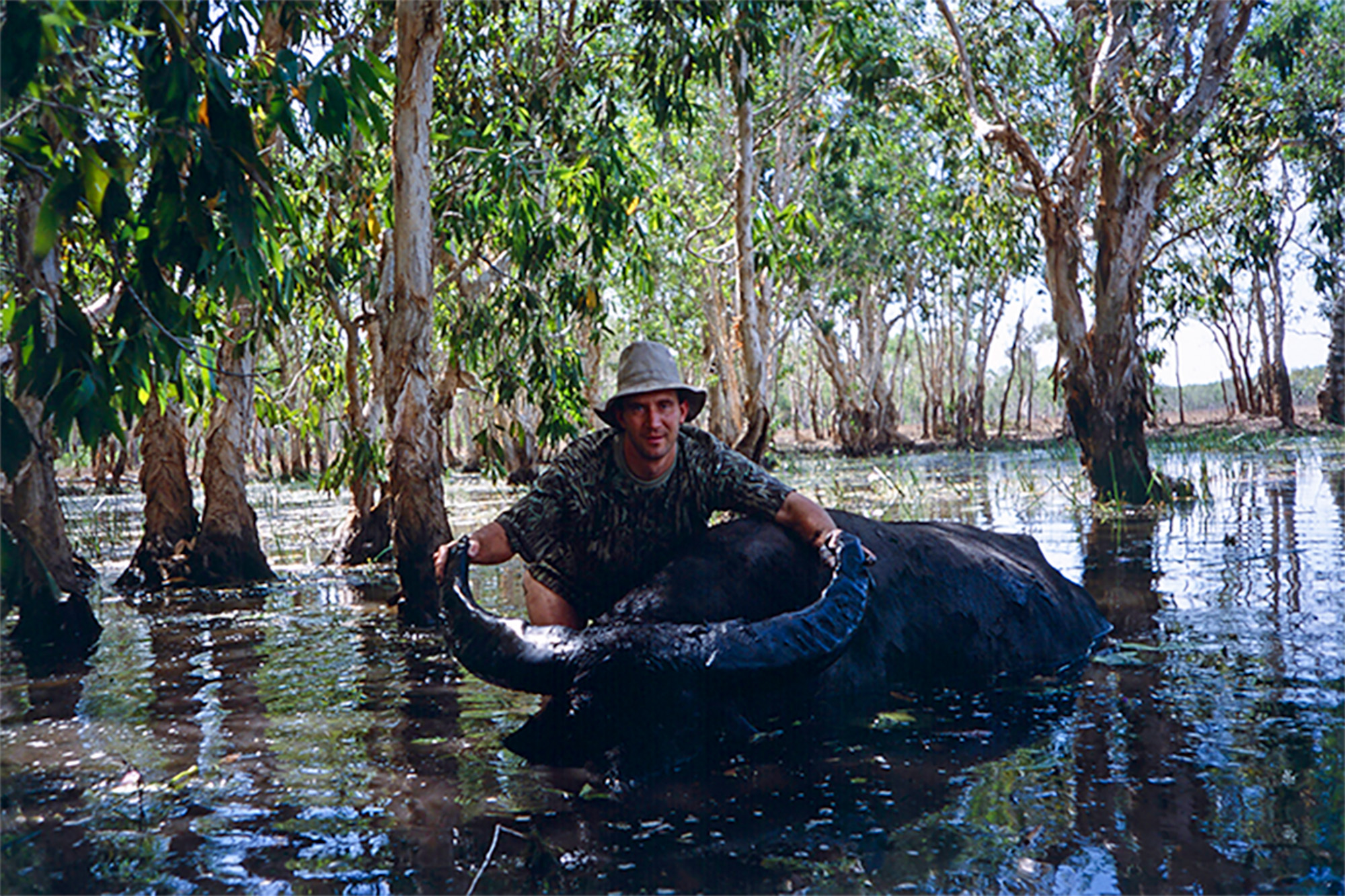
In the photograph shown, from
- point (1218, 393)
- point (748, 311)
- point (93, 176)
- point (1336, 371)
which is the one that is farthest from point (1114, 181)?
point (1218, 393)

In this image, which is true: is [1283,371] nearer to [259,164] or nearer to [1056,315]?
[1056,315]

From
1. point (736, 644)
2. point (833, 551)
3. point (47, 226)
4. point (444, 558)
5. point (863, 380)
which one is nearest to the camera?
point (47, 226)

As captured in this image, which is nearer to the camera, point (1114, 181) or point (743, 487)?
point (743, 487)

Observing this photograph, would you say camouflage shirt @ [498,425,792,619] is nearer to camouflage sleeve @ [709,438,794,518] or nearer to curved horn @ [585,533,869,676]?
camouflage sleeve @ [709,438,794,518]

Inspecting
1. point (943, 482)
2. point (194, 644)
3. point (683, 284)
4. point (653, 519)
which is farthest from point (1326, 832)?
point (683, 284)

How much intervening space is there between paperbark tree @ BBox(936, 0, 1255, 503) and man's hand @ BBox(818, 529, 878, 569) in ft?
27.6

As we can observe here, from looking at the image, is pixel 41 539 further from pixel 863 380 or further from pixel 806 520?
pixel 863 380

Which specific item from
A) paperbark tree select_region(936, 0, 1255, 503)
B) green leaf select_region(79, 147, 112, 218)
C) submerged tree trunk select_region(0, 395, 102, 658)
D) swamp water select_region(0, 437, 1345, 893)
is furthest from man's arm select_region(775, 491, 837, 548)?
paperbark tree select_region(936, 0, 1255, 503)

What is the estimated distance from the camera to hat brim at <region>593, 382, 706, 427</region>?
4.86 metres

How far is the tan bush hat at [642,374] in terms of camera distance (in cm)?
488

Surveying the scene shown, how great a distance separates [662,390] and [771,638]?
1.49 metres

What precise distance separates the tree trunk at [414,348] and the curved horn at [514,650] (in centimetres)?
359

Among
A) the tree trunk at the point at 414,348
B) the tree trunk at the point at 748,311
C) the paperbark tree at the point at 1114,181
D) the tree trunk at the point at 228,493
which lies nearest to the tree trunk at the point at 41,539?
the tree trunk at the point at 414,348

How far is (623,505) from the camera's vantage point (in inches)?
201
